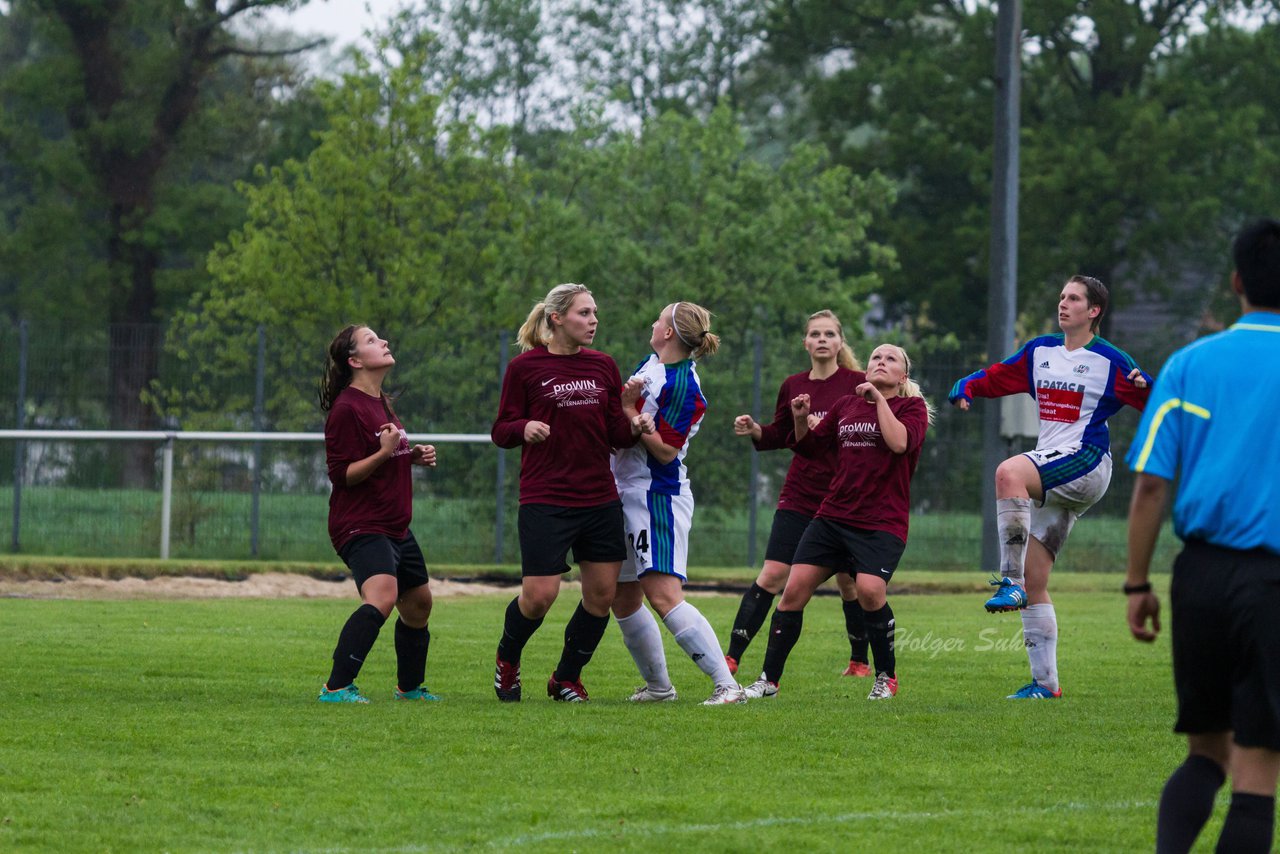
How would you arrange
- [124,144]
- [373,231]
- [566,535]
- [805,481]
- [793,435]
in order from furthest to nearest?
[124,144]
[373,231]
[805,481]
[793,435]
[566,535]

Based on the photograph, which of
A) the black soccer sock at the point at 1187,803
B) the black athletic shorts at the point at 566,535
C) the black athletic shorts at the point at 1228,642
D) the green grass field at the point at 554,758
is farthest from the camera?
the black athletic shorts at the point at 566,535

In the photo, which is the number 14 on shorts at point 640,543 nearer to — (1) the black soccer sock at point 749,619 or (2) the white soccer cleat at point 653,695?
(2) the white soccer cleat at point 653,695

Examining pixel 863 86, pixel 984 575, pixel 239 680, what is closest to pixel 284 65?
pixel 863 86

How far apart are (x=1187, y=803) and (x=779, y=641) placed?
4.75 meters

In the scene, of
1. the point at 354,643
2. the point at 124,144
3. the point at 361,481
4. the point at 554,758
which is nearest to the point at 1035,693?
the point at 554,758

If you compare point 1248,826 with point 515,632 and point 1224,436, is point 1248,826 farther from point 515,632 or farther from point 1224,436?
point 515,632

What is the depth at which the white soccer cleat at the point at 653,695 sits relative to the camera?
8.91 m

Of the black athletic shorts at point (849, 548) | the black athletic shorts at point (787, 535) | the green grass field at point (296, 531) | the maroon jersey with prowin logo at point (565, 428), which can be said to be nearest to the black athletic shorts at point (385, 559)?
the maroon jersey with prowin logo at point (565, 428)

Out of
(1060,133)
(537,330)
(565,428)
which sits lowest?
(565,428)

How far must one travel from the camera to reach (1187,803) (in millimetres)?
4664

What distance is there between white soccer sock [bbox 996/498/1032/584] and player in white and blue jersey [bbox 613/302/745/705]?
5.47ft

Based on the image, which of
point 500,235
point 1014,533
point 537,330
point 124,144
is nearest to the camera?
point 537,330

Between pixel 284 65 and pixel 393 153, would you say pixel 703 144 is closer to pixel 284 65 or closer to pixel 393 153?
pixel 393 153

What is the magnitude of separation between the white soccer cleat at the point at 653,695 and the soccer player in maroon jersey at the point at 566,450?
0.51 metres
